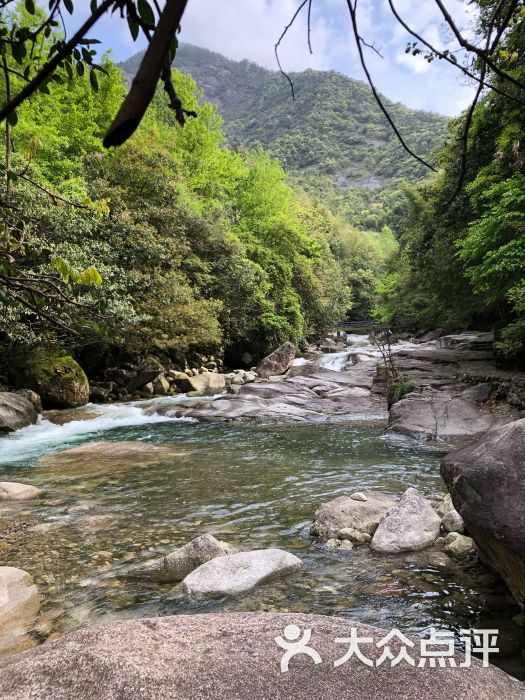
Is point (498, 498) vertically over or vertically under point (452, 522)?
over

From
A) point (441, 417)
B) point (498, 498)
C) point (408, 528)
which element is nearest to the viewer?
point (498, 498)

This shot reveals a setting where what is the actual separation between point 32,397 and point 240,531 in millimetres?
10512

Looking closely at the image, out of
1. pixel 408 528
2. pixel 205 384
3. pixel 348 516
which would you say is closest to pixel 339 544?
pixel 348 516

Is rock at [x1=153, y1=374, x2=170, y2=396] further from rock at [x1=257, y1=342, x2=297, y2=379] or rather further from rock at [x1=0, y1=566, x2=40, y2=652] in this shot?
rock at [x1=0, y1=566, x2=40, y2=652]

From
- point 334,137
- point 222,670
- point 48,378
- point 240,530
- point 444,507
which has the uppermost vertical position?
point 334,137

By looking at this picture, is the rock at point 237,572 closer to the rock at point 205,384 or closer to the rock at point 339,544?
the rock at point 339,544

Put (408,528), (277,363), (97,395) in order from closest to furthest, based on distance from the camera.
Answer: (408,528)
(97,395)
(277,363)

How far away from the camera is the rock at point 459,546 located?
4285 millimetres

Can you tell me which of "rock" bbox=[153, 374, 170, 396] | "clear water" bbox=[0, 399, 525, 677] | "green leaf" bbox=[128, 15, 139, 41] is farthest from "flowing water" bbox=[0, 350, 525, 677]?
"rock" bbox=[153, 374, 170, 396]

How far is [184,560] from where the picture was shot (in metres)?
4.29

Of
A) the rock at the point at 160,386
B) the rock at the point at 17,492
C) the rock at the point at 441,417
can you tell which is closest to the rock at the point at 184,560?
the rock at the point at 17,492

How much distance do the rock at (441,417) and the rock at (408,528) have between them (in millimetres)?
5555

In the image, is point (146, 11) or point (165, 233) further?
point (165, 233)

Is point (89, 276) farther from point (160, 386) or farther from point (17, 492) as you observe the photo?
point (160, 386)
